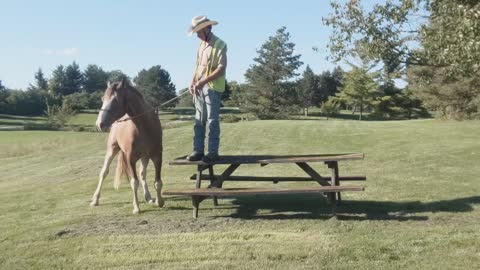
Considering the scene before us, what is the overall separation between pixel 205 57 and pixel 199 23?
1.90 feet

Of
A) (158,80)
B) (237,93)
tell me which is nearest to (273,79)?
(237,93)

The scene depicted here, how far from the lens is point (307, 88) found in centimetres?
9512

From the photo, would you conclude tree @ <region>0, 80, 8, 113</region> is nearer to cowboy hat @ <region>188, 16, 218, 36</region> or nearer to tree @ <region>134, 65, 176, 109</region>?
tree @ <region>134, 65, 176, 109</region>

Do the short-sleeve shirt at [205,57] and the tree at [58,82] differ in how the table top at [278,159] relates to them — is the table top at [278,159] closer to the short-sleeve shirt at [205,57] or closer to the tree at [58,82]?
the short-sleeve shirt at [205,57]

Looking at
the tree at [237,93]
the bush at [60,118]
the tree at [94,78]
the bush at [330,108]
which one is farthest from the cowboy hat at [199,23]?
the tree at [94,78]

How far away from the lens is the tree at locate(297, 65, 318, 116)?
90944 millimetres

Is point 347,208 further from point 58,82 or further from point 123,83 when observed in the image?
point 58,82

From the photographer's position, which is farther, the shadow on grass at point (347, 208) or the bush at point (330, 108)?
the bush at point (330, 108)

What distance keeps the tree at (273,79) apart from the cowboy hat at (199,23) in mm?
71463

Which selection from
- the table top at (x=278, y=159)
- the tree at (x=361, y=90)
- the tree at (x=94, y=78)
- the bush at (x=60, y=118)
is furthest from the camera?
the tree at (x=94, y=78)

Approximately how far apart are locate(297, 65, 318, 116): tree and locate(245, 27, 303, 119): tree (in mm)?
5013

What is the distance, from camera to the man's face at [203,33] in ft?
28.7

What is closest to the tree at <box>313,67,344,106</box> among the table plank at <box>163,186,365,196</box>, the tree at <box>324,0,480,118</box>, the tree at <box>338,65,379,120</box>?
the tree at <box>338,65,379,120</box>

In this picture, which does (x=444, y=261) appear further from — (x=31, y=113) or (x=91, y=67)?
(x=91, y=67)
